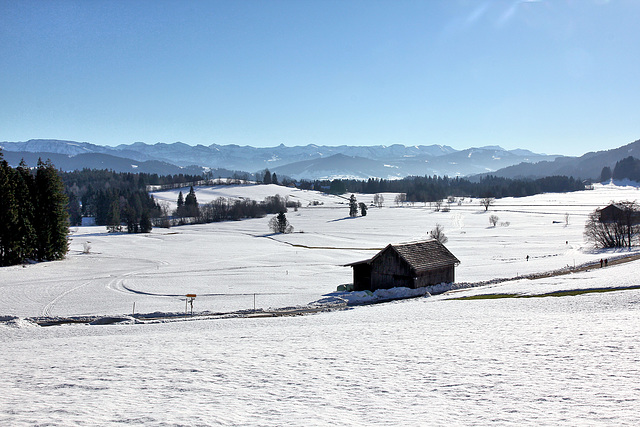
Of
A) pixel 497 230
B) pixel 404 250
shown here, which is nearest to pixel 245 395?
pixel 404 250

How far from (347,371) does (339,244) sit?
69733 millimetres

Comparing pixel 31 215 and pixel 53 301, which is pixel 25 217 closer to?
pixel 31 215

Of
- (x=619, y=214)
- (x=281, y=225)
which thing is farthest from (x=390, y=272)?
(x=281, y=225)

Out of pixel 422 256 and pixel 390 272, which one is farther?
pixel 422 256

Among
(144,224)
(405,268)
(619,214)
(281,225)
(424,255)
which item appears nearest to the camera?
(405,268)

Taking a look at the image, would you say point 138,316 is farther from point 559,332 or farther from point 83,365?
point 559,332

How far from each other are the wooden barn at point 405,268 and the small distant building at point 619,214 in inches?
1493

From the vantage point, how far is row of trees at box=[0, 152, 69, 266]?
51.5 metres

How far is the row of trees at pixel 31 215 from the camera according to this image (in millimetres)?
51469

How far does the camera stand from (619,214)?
213ft

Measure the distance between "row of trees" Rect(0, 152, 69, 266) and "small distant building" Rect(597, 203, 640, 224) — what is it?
79.4 meters

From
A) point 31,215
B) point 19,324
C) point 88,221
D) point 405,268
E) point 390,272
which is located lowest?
point 88,221

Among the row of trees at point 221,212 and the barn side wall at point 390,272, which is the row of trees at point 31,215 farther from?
the row of trees at point 221,212

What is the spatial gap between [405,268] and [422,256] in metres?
2.52
